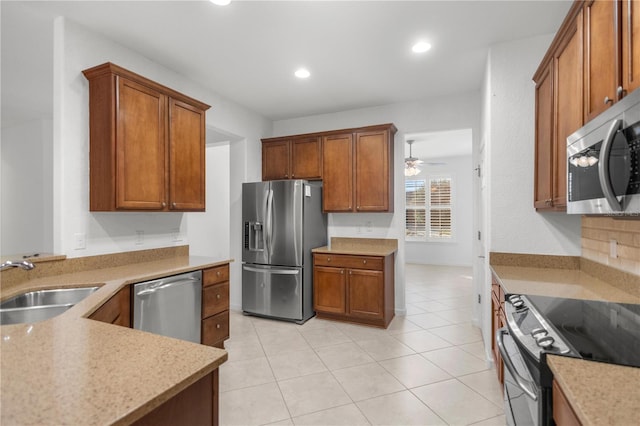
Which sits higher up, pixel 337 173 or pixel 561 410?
pixel 337 173

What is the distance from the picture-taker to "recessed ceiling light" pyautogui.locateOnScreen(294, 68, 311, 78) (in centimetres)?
328

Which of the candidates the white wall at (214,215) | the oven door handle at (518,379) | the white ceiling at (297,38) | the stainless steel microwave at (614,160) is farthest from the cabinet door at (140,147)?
the stainless steel microwave at (614,160)

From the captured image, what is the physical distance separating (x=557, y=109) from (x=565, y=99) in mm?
138

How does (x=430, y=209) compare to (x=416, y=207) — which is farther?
(x=416, y=207)

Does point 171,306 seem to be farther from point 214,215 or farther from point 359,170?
point 214,215

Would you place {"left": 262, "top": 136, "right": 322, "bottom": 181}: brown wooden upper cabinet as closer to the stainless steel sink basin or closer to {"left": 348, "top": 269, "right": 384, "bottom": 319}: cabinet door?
{"left": 348, "top": 269, "right": 384, "bottom": 319}: cabinet door

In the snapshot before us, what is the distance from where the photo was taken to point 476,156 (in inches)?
153

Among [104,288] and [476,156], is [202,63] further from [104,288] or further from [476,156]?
[476,156]

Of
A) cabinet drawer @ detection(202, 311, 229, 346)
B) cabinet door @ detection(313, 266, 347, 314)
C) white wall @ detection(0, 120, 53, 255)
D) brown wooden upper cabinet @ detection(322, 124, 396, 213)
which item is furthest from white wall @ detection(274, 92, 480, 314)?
white wall @ detection(0, 120, 53, 255)

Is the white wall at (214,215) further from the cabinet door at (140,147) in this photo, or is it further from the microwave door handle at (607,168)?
the microwave door handle at (607,168)

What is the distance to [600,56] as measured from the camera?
150cm

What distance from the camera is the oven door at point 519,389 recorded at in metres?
1.13

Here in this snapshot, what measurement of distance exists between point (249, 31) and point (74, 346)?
248 centimetres

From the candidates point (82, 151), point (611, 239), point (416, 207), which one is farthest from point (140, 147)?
point (416, 207)
